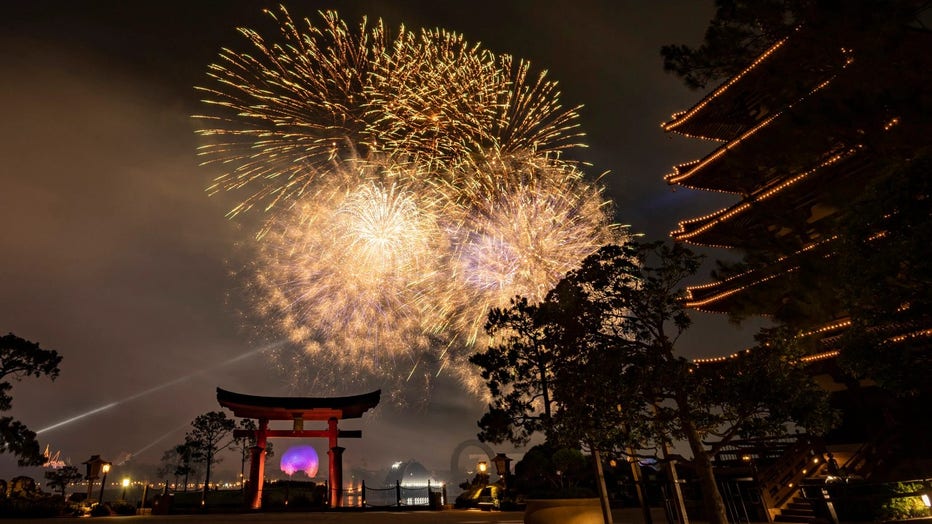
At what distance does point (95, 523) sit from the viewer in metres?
13.8

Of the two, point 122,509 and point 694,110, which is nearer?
point 694,110

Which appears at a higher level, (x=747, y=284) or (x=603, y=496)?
(x=747, y=284)

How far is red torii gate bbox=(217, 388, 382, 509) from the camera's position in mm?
22766

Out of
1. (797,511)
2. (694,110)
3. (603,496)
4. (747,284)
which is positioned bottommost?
(797,511)

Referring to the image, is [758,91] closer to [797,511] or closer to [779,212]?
[779,212]

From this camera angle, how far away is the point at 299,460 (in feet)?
91.5

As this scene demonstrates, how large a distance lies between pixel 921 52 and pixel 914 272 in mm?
7018

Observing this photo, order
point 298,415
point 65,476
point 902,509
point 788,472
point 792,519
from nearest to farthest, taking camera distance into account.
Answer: point 902,509
point 792,519
point 788,472
point 298,415
point 65,476

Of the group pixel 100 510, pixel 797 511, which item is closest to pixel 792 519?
pixel 797 511

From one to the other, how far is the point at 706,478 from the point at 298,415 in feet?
67.9

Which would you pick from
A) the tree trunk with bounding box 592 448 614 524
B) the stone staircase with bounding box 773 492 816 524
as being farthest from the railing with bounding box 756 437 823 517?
the tree trunk with bounding box 592 448 614 524

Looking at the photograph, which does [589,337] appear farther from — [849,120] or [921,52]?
[921,52]

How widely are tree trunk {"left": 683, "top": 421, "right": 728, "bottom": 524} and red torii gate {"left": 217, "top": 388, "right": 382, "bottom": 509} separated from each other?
18.5 m

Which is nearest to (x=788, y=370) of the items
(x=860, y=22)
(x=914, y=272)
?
(x=914, y=272)
